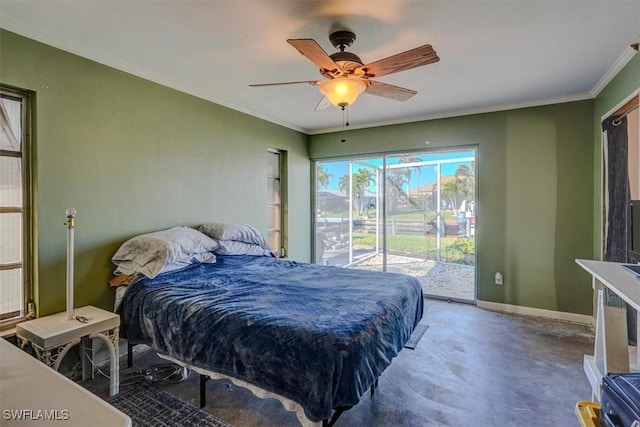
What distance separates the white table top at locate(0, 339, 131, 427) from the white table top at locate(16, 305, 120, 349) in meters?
1.21

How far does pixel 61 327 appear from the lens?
6.70ft

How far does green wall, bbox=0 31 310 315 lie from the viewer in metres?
2.33

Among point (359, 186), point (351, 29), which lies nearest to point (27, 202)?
point (351, 29)

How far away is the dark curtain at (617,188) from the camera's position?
271 cm

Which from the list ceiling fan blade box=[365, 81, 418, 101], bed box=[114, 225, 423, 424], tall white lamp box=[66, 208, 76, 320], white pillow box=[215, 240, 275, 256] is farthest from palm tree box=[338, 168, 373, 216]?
tall white lamp box=[66, 208, 76, 320]

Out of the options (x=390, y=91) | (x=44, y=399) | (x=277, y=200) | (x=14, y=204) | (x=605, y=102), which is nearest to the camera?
(x=44, y=399)

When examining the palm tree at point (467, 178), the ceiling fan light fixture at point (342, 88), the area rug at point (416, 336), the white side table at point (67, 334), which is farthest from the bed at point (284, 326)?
the palm tree at point (467, 178)

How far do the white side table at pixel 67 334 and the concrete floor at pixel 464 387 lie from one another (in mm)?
303

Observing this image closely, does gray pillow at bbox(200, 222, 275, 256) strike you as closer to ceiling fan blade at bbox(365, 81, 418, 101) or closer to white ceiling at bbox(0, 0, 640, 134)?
white ceiling at bbox(0, 0, 640, 134)

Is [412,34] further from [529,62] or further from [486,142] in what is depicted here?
[486,142]

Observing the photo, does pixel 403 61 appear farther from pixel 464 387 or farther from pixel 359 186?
pixel 359 186

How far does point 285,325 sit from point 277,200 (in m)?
3.44

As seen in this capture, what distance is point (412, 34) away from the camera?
226 cm

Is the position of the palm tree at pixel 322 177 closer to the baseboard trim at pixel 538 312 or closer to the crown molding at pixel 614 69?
the baseboard trim at pixel 538 312
